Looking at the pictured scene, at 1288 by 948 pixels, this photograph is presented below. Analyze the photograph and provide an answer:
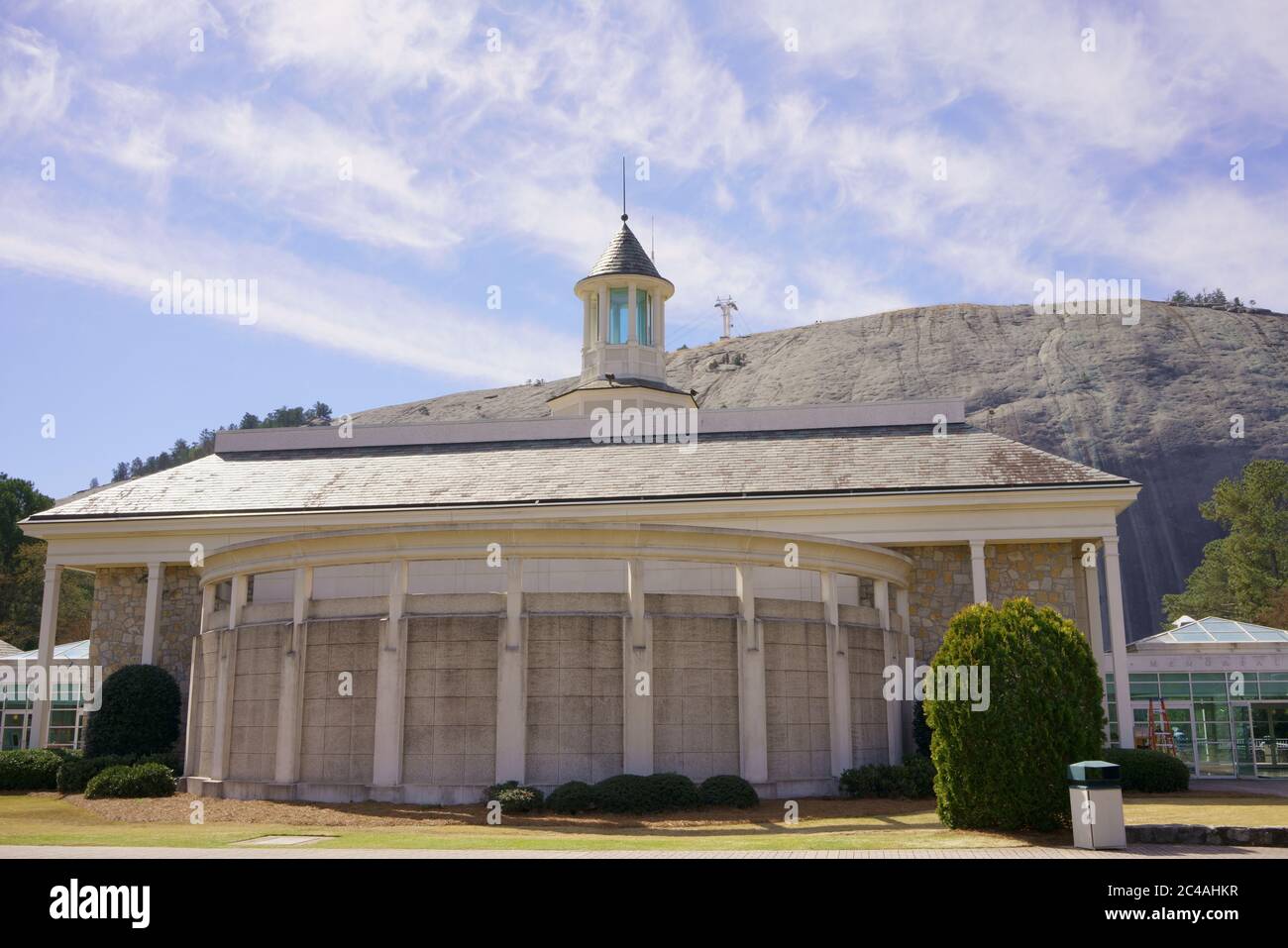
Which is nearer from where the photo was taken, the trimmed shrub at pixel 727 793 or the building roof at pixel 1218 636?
the trimmed shrub at pixel 727 793

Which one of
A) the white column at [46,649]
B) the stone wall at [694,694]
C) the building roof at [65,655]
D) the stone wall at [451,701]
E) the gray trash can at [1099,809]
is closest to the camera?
the gray trash can at [1099,809]

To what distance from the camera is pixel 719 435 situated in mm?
37500

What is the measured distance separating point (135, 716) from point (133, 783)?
580cm

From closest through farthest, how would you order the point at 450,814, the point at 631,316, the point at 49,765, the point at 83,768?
1. the point at 450,814
2. the point at 83,768
3. the point at 49,765
4. the point at 631,316

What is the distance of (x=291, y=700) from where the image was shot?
77.0ft

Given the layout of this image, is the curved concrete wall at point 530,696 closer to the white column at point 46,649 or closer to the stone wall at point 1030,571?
the stone wall at point 1030,571

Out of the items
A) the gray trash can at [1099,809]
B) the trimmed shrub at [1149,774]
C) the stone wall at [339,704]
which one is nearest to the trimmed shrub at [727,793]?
the stone wall at [339,704]

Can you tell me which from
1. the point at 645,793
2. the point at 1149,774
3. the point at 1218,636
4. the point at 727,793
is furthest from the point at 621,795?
the point at 1218,636

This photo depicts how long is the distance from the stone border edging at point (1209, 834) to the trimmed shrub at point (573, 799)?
9526 millimetres

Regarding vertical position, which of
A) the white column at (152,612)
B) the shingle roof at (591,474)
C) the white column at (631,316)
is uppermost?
the white column at (631,316)

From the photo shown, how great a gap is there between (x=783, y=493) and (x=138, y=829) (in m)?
19.0

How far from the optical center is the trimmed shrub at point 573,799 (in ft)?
69.1

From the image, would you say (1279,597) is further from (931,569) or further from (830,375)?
(830,375)

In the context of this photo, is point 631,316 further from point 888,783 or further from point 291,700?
point 888,783
